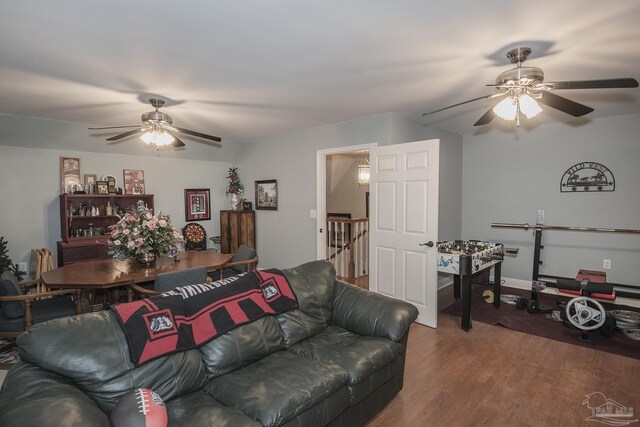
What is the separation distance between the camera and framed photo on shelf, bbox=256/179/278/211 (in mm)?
5762

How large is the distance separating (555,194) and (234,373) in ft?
16.8

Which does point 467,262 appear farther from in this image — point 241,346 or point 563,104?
point 241,346

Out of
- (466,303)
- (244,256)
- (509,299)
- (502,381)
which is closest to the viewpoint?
(502,381)

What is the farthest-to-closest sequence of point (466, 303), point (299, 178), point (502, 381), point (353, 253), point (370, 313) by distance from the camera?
point (353, 253), point (299, 178), point (466, 303), point (502, 381), point (370, 313)

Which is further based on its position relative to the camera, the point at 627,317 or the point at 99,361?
the point at 627,317

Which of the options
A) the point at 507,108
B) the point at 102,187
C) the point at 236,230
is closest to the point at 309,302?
the point at 507,108

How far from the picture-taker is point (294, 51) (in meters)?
2.44

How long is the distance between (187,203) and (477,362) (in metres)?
Result: 5.25

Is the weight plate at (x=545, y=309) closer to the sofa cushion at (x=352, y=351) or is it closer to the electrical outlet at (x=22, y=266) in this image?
the sofa cushion at (x=352, y=351)

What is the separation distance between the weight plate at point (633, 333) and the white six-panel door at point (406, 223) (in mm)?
1930

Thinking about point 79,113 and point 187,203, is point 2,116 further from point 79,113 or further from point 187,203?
point 187,203

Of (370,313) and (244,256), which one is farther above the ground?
(244,256)

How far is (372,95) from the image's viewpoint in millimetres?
3484

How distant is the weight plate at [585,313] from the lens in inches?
132
